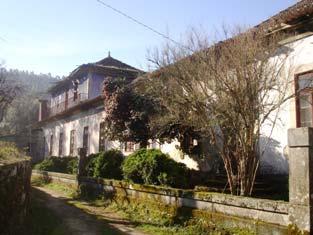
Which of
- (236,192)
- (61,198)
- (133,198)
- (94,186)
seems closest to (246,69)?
(236,192)

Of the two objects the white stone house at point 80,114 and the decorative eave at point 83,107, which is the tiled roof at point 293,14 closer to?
the white stone house at point 80,114

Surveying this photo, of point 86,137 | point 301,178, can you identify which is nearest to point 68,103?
point 86,137

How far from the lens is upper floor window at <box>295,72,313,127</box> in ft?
35.1

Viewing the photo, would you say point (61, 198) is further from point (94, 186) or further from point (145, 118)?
point (145, 118)

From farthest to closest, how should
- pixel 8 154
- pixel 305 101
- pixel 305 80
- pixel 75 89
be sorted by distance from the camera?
pixel 75 89, pixel 305 101, pixel 305 80, pixel 8 154

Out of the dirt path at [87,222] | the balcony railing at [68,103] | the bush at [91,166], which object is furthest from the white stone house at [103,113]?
the dirt path at [87,222]

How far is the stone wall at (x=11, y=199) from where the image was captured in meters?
6.89

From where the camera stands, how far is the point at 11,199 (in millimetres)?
7539

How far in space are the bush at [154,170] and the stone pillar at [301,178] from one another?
4928 mm

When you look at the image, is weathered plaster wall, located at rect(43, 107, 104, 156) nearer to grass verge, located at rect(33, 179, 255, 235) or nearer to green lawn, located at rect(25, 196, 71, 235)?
grass verge, located at rect(33, 179, 255, 235)

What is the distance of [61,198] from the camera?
51.7 ft

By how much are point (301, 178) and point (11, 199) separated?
17.6 feet

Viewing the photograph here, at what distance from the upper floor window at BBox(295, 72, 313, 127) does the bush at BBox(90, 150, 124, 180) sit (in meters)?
7.12

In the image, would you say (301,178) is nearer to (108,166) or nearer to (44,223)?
(44,223)
